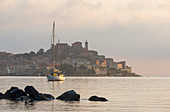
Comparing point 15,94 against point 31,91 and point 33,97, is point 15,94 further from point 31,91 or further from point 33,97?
point 33,97

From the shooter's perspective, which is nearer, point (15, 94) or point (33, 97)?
point (33, 97)

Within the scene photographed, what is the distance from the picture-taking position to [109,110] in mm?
30656

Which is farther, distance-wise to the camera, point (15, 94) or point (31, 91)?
point (15, 94)

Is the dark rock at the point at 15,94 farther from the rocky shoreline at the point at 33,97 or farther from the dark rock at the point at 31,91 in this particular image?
the dark rock at the point at 31,91

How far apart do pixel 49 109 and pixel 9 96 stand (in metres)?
11.0

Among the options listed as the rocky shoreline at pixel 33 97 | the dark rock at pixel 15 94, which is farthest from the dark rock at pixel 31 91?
the dark rock at pixel 15 94

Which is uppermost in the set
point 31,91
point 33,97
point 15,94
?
point 31,91

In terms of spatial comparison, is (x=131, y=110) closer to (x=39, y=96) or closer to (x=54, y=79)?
(x=39, y=96)

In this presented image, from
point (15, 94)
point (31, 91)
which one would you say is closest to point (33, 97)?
point (31, 91)

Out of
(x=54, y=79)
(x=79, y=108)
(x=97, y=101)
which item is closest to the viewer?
(x=79, y=108)

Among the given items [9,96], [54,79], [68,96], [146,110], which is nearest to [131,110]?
[146,110]

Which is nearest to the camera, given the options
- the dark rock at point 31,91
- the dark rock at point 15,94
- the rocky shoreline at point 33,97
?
the rocky shoreline at point 33,97

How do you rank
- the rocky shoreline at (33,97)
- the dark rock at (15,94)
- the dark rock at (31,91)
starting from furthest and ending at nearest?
the dark rock at (15,94) → the dark rock at (31,91) → the rocky shoreline at (33,97)

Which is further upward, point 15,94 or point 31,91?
point 31,91
